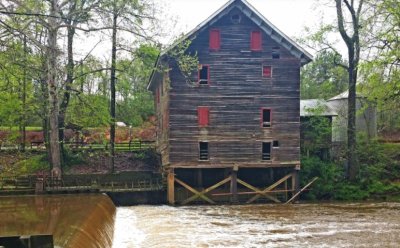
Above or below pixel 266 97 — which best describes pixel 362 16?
above

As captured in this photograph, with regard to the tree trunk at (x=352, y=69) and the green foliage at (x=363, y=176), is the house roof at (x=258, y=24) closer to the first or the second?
the tree trunk at (x=352, y=69)

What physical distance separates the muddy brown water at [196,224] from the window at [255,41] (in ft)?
29.7

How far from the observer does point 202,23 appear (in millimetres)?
27359

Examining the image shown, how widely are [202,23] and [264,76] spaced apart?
467cm

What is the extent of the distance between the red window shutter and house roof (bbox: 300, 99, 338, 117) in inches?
305

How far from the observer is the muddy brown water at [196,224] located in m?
14.9

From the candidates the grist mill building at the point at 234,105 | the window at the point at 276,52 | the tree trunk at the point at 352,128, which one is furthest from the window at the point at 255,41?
the tree trunk at the point at 352,128

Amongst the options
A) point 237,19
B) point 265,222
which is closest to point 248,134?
point 237,19

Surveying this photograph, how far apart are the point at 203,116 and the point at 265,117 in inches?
144

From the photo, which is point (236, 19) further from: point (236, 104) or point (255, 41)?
point (236, 104)

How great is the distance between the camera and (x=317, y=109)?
105 feet

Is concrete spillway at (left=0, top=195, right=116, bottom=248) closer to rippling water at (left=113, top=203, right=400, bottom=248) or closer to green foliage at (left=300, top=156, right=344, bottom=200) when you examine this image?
rippling water at (left=113, top=203, right=400, bottom=248)

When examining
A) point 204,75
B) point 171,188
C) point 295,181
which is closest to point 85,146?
point 171,188

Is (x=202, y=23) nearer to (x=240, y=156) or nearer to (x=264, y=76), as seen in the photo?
(x=264, y=76)
